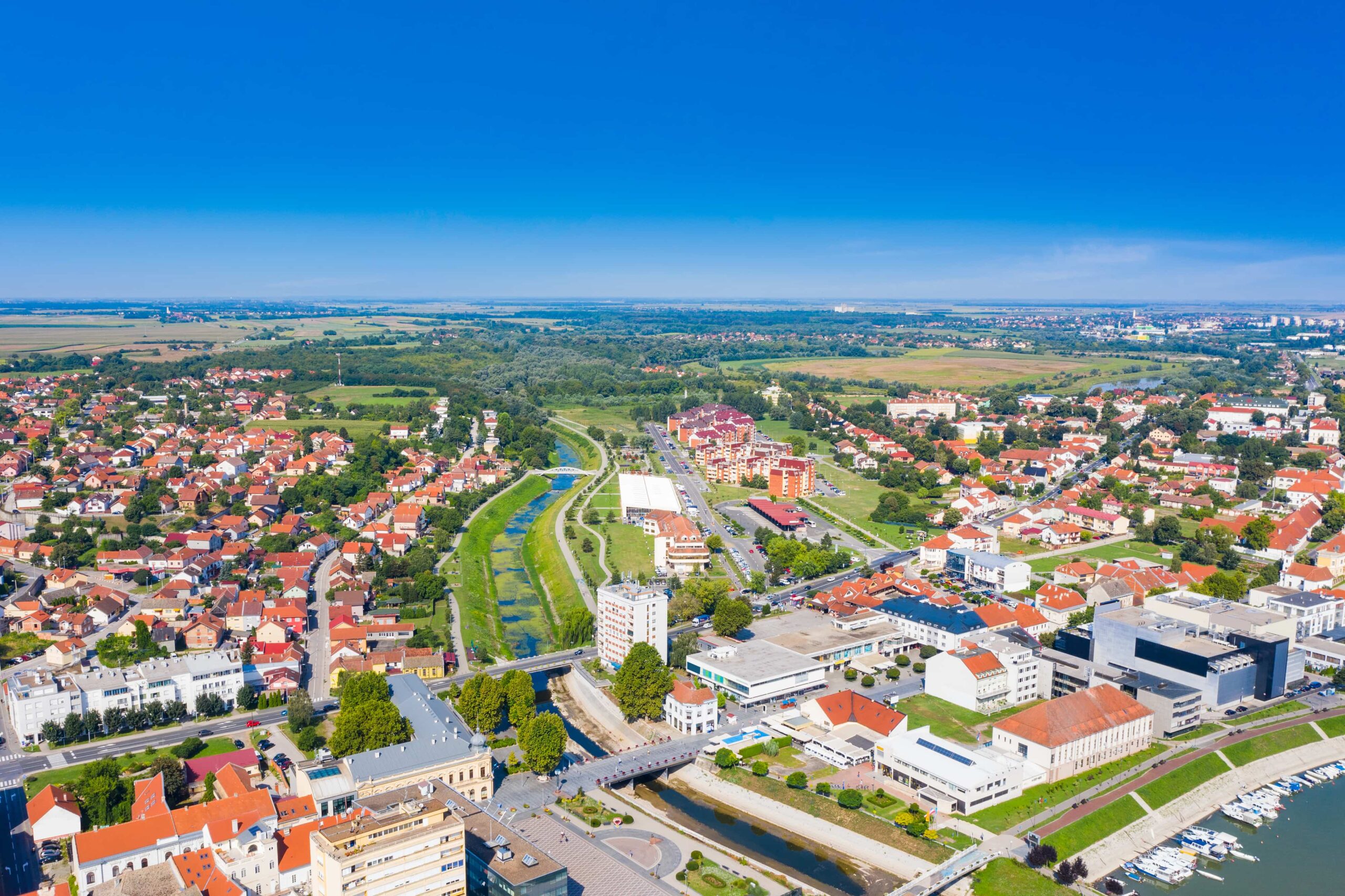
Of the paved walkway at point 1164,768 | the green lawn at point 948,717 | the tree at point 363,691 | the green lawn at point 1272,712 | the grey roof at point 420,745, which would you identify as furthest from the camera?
the green lawn at point 1272,712

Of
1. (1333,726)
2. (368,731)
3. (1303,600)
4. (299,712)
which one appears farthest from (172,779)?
(1303,600)

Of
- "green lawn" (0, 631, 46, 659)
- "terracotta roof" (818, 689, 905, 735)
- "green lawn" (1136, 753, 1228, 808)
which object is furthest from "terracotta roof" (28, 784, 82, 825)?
"green lawn" (1136, 753, 1228, 808)

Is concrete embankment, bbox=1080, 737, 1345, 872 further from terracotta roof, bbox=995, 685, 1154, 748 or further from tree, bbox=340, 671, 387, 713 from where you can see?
tree, bbox=340, 671, 387, 713

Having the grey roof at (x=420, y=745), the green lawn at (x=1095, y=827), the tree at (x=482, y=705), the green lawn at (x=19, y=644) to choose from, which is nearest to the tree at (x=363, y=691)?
the grey roof at (x=420, y=745)

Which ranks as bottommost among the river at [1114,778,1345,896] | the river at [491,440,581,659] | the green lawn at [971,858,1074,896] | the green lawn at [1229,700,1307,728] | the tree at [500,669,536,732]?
the river at [1114,778,1345,896]

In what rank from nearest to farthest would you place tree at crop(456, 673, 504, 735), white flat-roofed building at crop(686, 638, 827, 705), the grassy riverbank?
tree at crop(456, 673, 504, 735) < white flat-roofed building at crop(686, 638, 827, 705) < the grassy riverbank

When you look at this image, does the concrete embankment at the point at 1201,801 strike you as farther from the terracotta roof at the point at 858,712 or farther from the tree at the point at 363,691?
the tree at the point at 363,691

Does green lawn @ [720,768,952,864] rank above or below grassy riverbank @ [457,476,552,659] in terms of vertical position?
below

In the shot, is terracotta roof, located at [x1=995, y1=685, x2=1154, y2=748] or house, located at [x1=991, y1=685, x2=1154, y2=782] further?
terracotta roof, located at [x1=995, y1=685, x2=1154, y2=748]
